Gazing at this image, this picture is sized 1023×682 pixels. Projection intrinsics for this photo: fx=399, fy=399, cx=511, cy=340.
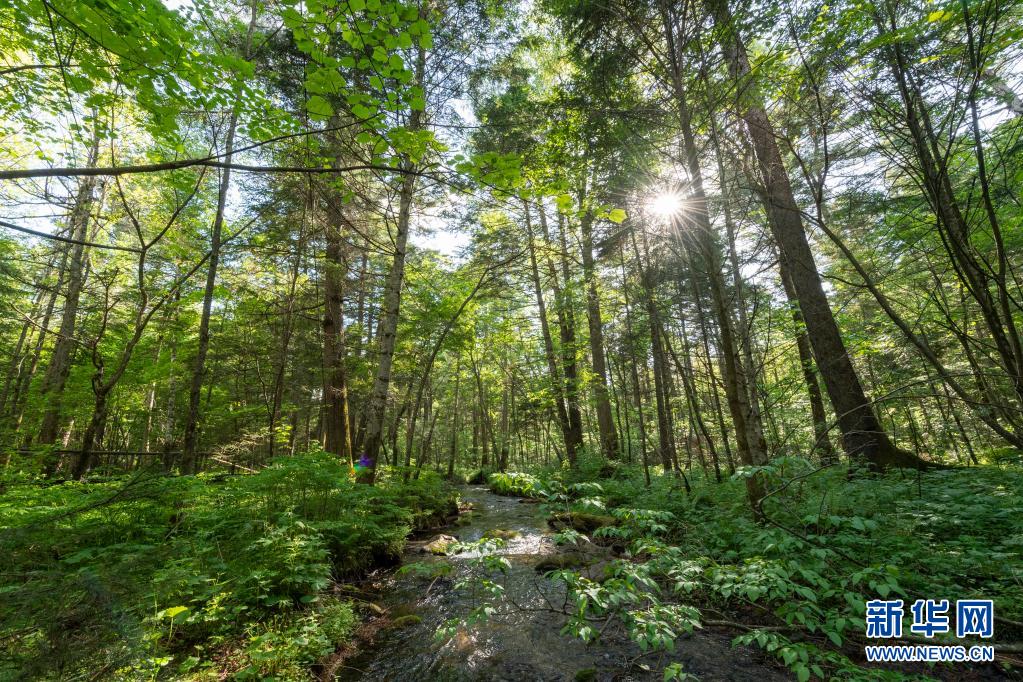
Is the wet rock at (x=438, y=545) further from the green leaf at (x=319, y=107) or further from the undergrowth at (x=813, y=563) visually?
the green leaf at (x=319, y=107)

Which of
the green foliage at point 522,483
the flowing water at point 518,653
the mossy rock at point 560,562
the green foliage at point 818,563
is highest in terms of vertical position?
the green foliage at point 522,483

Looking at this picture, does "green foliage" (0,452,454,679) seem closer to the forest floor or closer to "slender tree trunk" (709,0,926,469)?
the forest floor

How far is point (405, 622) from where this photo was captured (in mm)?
4809

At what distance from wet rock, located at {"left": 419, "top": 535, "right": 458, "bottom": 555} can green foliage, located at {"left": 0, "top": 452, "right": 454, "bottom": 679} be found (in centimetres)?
59

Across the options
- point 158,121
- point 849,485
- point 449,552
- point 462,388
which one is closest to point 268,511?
point 449,552

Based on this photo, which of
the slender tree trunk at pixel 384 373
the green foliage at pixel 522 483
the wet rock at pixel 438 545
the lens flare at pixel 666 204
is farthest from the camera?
the slender tree trunk at pixel 384 373

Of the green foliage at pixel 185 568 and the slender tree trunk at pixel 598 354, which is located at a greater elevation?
the slender tree trunk at pixel 598 354

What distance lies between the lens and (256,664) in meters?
3.46

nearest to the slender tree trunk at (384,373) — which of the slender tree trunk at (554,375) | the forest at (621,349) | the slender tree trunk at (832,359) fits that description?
the forest at (621,349)

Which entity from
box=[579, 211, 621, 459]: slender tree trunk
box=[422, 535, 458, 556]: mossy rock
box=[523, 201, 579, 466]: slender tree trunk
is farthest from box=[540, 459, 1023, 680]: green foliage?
box=[523, 201, 579, 466]: slender tree trunk

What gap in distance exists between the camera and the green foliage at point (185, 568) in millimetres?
2354

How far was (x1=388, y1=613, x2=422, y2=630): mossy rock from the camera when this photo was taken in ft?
15.5

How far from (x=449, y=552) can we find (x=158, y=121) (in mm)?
4362

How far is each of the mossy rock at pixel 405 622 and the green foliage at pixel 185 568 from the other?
1.80ft
